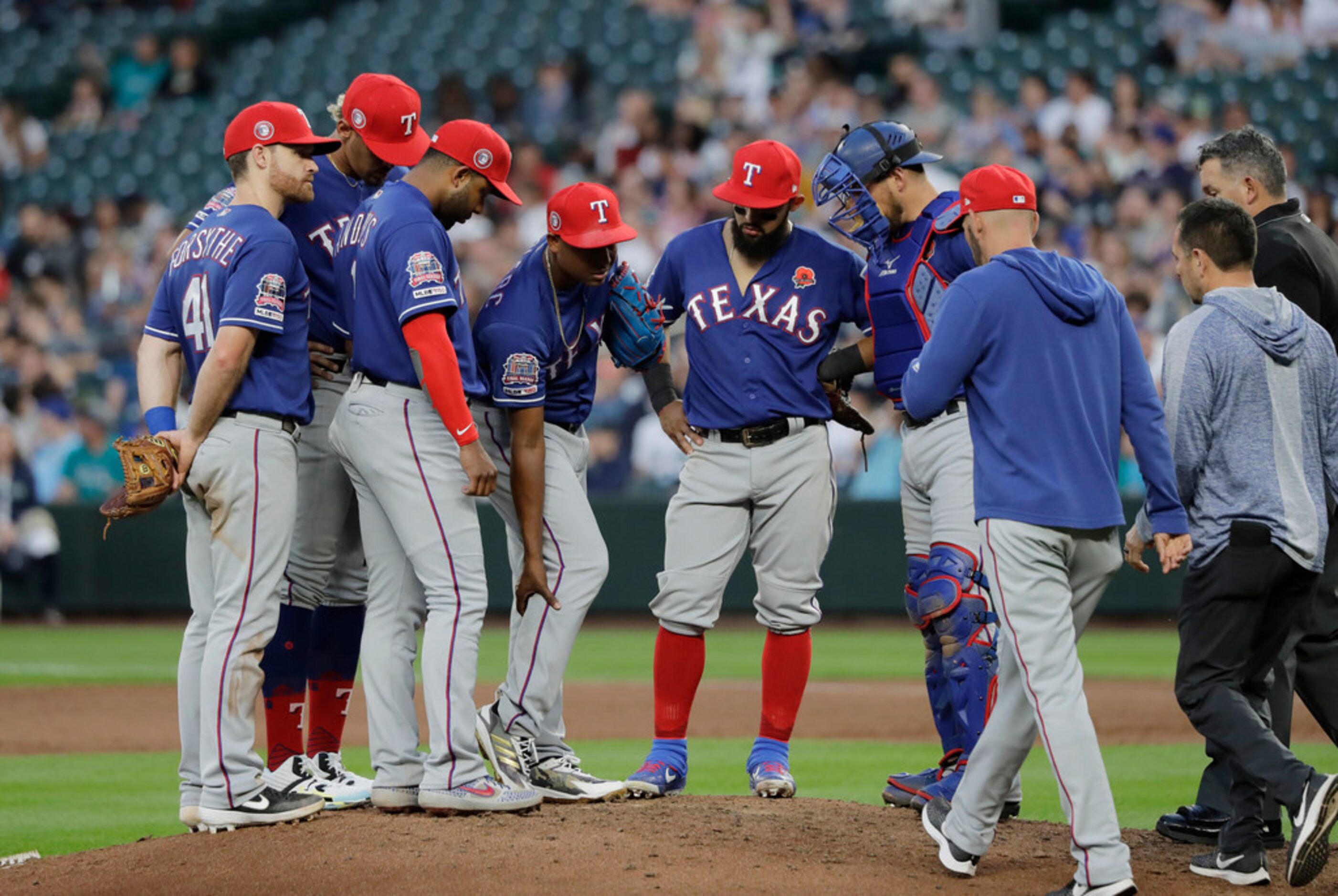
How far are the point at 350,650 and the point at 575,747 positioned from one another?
100 inches

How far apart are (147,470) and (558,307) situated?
5.04ft

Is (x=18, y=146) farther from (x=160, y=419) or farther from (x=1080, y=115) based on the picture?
(x=160, y=419)

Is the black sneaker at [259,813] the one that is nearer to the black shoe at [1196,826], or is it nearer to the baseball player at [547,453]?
the baseball player at [547,453]

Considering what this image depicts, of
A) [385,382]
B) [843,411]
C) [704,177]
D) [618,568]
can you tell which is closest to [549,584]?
[385,382]

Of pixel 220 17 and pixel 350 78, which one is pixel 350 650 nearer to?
pixel 350 78

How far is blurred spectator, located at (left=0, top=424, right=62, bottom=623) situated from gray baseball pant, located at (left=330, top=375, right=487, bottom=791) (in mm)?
11177

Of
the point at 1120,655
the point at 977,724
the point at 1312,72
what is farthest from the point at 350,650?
the point at 1312,72

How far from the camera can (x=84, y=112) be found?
2155 centimetres

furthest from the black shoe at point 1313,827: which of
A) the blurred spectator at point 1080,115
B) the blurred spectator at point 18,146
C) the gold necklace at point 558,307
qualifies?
the blurred spectator at point 18,146

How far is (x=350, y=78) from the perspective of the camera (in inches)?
787

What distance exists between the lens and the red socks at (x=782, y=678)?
593 centimetres

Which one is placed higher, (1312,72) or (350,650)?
(1312,72)

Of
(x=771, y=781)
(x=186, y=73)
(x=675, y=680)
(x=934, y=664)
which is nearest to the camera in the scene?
(x=934, y=664)

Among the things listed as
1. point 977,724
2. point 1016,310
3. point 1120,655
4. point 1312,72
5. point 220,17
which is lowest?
point 1120,655
